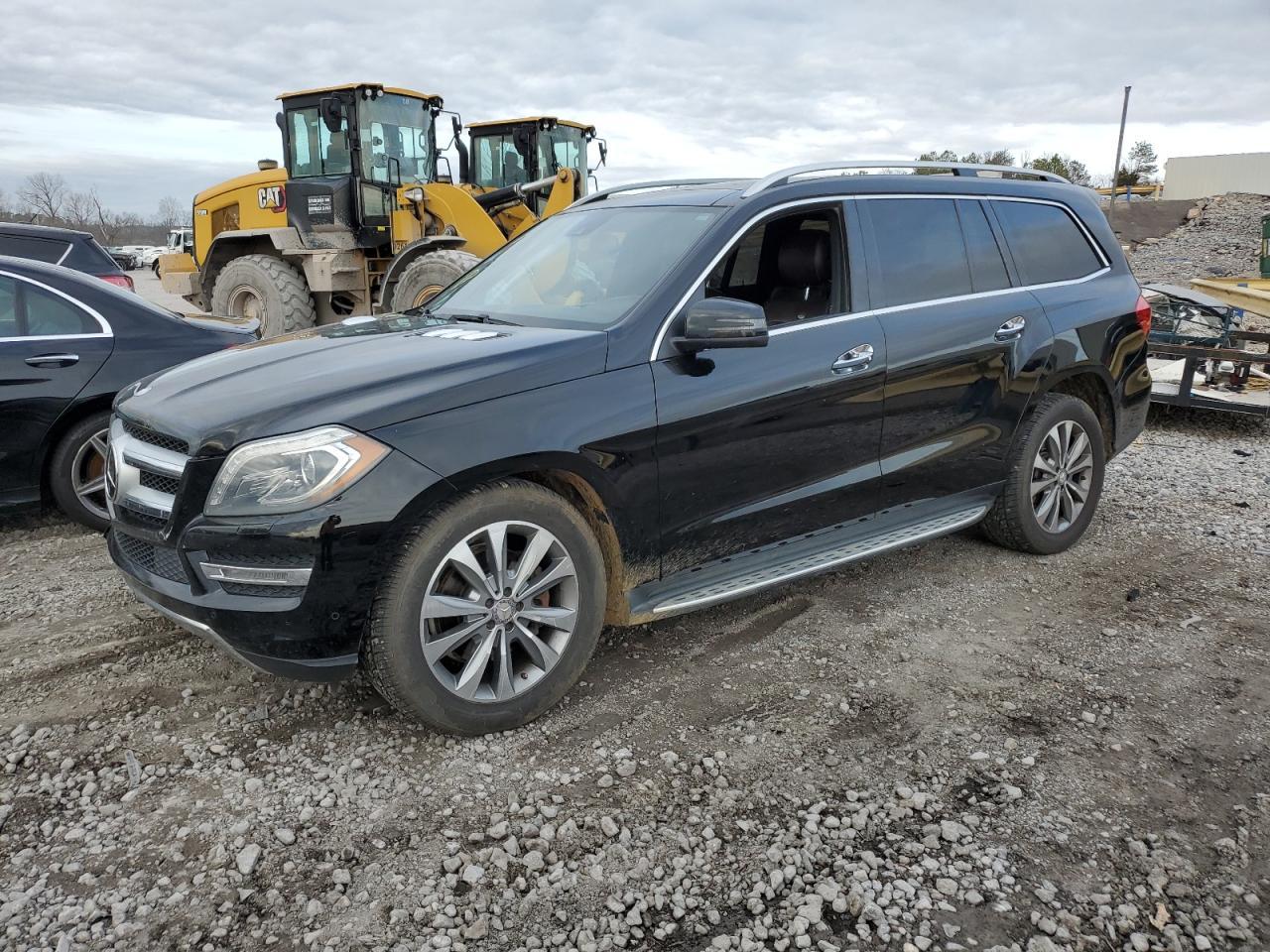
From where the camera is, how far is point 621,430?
325cm

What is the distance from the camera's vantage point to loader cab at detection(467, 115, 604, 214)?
1347cm

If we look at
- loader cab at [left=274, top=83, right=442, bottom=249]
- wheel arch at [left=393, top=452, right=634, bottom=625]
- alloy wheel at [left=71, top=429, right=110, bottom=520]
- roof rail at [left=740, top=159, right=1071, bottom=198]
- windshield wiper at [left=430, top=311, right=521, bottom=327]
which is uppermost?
loader cab at [left=274, top=83, right=442, bottom=249]

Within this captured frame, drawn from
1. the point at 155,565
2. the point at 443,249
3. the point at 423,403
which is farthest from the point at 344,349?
the point at 443,249

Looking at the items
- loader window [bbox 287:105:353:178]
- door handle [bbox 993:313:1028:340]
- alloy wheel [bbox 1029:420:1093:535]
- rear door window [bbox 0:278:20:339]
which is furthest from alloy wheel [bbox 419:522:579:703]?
loader window [bbox 287:105:353:178]

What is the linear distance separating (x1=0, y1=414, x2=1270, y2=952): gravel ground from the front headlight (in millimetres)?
896

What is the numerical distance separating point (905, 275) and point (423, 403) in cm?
232

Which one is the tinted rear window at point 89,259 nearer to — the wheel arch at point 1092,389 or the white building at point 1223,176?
the wheel arch at point 1092,389

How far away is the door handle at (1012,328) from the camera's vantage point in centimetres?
442

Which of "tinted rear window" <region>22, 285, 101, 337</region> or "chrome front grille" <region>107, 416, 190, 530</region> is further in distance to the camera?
"tinted rear window" <region>22, 285, 101, 337</region>

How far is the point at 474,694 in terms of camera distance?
3109 mm

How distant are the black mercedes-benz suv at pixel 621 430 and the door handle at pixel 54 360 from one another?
201 cm

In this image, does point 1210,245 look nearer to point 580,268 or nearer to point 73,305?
point 580,268

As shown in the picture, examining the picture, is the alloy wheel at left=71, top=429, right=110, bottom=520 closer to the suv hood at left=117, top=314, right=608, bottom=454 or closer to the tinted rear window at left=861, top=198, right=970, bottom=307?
the suv hood at left=117, top=314, right=608, bottom=454

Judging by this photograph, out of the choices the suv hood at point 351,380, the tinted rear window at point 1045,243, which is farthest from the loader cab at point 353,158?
the tinted rear window at point 1045,243
